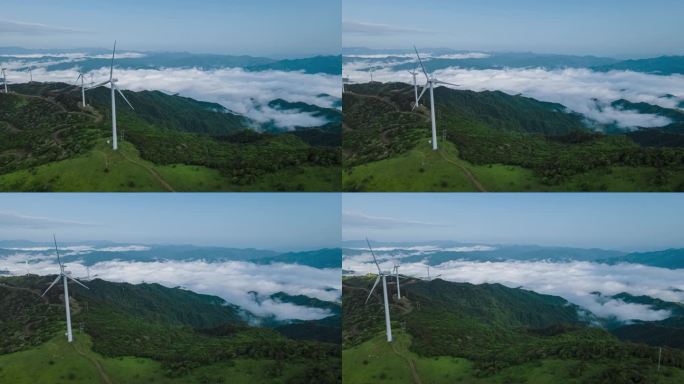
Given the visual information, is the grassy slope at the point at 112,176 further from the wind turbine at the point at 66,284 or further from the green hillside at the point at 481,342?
the green hillside at the point at 481,342

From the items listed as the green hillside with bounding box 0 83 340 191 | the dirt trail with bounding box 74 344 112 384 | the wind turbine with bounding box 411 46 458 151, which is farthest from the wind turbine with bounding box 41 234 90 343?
the wind turbine with bounding box 411 46 458 151

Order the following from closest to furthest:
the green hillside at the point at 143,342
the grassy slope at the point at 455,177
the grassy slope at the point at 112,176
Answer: the grassy slope at the point at 455,177, the grassy slope at the point at 112,176, the green hillside at the point at 143,342

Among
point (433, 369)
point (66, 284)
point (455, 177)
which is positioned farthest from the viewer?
point (66, 284)

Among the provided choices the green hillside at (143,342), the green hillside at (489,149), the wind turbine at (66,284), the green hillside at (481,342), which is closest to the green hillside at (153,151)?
the green hillside at (489,149)

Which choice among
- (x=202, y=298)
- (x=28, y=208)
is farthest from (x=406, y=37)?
(x=28, y=208)

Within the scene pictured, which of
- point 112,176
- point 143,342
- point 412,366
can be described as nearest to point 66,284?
point 143,342

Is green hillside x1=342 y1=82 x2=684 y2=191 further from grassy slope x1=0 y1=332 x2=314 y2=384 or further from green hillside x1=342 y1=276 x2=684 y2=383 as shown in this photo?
grassy slope x1=0 y1=332 x2=314 y2=384

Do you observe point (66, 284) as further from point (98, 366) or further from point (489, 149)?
point (489, 149)
